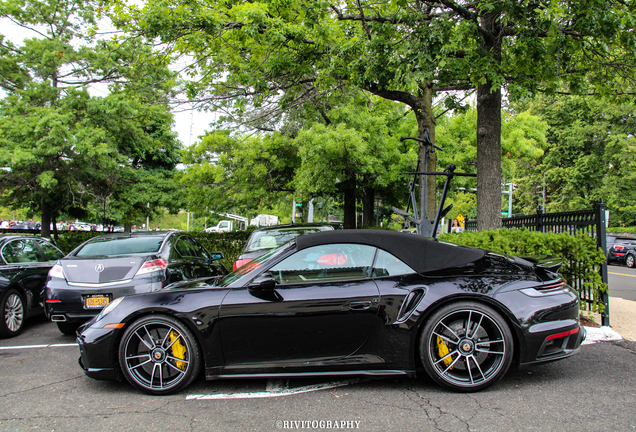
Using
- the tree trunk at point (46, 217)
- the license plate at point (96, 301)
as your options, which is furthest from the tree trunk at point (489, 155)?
the tree trunk at point (46, 217)

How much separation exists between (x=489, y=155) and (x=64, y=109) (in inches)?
595

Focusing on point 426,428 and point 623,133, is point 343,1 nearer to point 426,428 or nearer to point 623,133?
point 426,428

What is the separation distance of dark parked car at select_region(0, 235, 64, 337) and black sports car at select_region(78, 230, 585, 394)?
3.16 m

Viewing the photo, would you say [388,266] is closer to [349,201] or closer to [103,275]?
[103,275]

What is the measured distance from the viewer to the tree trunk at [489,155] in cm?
740

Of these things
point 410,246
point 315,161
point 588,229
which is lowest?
point 410,246

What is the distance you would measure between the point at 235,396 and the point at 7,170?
16982mm

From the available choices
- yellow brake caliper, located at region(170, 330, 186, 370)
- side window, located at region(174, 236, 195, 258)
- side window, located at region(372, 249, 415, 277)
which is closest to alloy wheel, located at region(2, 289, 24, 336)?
side window, located at region(174, 236, 195, 258)

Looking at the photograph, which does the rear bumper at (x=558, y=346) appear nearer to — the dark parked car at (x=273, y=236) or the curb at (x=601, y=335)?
the curb at (x=601, y=335)

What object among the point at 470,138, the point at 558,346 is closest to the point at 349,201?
the point at 470,138

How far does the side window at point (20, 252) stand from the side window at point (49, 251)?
219 mm

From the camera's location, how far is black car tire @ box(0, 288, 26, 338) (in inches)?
230

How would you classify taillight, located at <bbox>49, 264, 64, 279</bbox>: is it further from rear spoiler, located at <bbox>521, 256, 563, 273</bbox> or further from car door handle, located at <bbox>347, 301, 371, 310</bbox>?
rear spoiler, located at <bbox>521, 256, 563, 273</bbox>

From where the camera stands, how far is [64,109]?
15.4 meters
